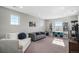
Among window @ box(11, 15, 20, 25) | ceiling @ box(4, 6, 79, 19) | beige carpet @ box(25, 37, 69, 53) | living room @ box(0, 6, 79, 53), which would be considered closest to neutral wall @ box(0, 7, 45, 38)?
living room @ box(0, 6, 79, 53)

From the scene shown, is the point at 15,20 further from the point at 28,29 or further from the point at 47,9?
the point at 47,9

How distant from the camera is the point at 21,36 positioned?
15.9ft

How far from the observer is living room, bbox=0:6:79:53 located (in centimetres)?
312

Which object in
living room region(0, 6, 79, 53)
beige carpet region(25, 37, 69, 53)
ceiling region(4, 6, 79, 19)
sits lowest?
beige carpet region(25, 37, 69, 53)

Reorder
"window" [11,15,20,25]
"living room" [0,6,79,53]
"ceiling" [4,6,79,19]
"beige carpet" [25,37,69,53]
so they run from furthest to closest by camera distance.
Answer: "window" [11,15,20,25] < "ceiling" [4,6,79,19] < "beige carpet" [25,37,69,53] < "living room" [0,6,79,53]

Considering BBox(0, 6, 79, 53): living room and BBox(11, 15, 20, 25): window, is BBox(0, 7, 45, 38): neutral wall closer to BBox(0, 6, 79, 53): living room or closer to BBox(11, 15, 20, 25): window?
BBox(0, 6, 79, 53): living room

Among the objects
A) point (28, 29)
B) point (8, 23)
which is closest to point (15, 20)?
point (8, 23)

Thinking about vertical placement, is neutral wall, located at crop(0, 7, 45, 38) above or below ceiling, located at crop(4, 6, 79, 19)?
below

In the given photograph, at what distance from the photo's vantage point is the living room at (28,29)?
10.2ft

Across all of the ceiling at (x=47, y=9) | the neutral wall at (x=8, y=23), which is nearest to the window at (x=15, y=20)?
the neutral wall at (x=8, y=23)

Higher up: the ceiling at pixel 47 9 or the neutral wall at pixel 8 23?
the ceiling at pixel 47 9

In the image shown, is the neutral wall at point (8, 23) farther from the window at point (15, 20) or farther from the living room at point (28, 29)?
the window at point (15, 20)
